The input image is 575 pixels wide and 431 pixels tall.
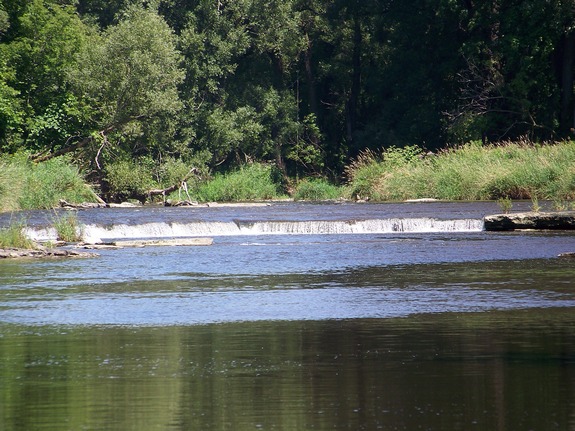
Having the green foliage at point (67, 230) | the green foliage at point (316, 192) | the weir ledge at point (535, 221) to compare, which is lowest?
the green foliage at point (316, 192)

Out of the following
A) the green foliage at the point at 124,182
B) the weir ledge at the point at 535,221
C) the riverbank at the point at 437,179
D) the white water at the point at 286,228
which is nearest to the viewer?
the weir ledge at the point at 535,221

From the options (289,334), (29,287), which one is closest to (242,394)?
(289,334)

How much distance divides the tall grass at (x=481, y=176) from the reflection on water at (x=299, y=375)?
93.2ft

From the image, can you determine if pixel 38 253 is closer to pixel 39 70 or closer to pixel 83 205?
pixel 83 205

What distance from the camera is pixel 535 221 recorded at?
3105 cm

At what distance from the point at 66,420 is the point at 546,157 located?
123 ft

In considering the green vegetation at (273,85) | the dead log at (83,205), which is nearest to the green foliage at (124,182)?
the green vegetation at (273,85)

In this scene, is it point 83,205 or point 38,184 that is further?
point 83,205

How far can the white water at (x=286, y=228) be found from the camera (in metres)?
Result: 34.3

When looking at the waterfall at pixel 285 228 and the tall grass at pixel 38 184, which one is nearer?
the waterfall at pixel 285 228

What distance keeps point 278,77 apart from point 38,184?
3280cm

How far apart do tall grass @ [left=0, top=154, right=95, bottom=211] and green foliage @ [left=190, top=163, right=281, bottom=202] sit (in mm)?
9919

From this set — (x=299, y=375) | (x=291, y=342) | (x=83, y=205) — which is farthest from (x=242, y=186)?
(x=299, y=375)

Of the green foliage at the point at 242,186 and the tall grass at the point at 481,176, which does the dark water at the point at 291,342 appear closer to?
the tall grass at the point at 481,176
